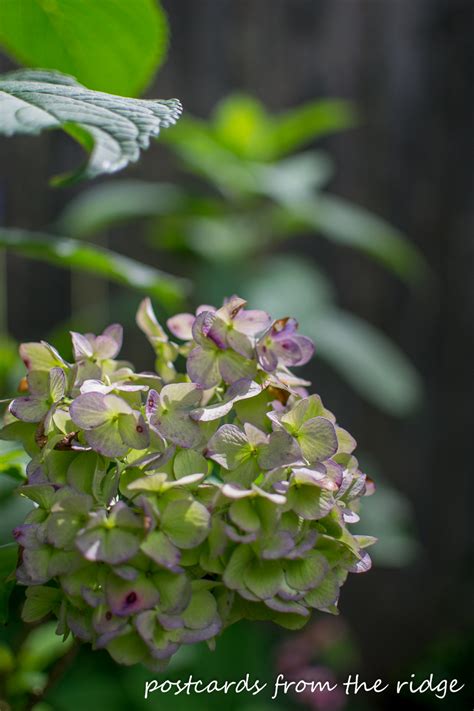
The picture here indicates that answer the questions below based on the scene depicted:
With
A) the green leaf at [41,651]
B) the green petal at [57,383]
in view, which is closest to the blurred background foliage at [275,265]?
the green leaf at [41,651]

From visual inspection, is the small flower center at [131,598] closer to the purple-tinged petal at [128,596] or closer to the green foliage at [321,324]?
the purple-tinged petal at [128,596]

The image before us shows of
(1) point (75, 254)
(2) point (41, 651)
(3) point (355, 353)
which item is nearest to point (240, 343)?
(1) point (75, 254)

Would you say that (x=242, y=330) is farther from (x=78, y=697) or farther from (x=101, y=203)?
(x=101, y=203)

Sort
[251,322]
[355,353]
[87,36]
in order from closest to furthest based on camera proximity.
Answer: [251,322] < [87,36] < [355,353]

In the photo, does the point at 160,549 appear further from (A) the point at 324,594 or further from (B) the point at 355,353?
(B) the point at 355,353

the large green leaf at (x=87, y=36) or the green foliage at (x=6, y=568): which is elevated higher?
the large green leaf at (x=87, y=36)

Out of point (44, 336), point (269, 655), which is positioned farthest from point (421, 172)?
point (269, 655)
